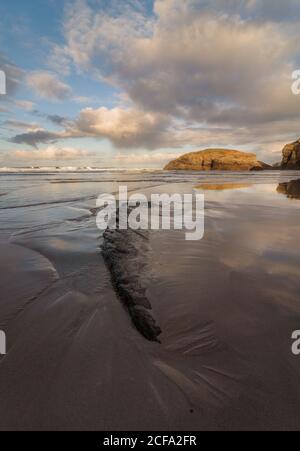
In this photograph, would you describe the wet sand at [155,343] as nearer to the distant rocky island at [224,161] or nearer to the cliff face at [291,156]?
the cliff face at [291,156]

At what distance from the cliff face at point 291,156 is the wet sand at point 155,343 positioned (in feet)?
262

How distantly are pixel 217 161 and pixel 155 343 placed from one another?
95.9 metres

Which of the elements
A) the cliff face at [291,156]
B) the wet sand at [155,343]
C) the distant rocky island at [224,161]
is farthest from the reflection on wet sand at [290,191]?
the distant rocky island at [224,161]

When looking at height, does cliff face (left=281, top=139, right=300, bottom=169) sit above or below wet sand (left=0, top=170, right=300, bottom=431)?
above

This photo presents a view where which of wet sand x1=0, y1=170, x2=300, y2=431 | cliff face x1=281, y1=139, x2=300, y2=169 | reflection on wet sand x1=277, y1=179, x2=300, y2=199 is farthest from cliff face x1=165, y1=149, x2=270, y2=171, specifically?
wet sand x1=0, y1=170, x2=300, y2=431

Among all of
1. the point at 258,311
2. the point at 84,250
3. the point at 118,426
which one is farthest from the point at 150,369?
the point at 84,250

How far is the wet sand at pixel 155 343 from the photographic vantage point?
118cm

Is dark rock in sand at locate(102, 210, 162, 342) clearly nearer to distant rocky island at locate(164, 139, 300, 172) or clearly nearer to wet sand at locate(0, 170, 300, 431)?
wet sand at locate(0, 170, 300, 431)

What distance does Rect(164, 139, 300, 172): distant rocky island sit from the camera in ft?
254

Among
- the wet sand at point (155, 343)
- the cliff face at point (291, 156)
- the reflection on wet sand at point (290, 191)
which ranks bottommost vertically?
the wet sand at point (155, 343)

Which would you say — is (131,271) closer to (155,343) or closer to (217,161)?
(155,343)

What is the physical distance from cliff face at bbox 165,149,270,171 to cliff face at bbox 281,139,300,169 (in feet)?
28.3

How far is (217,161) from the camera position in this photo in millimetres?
90500

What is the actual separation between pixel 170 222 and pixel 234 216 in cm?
178
